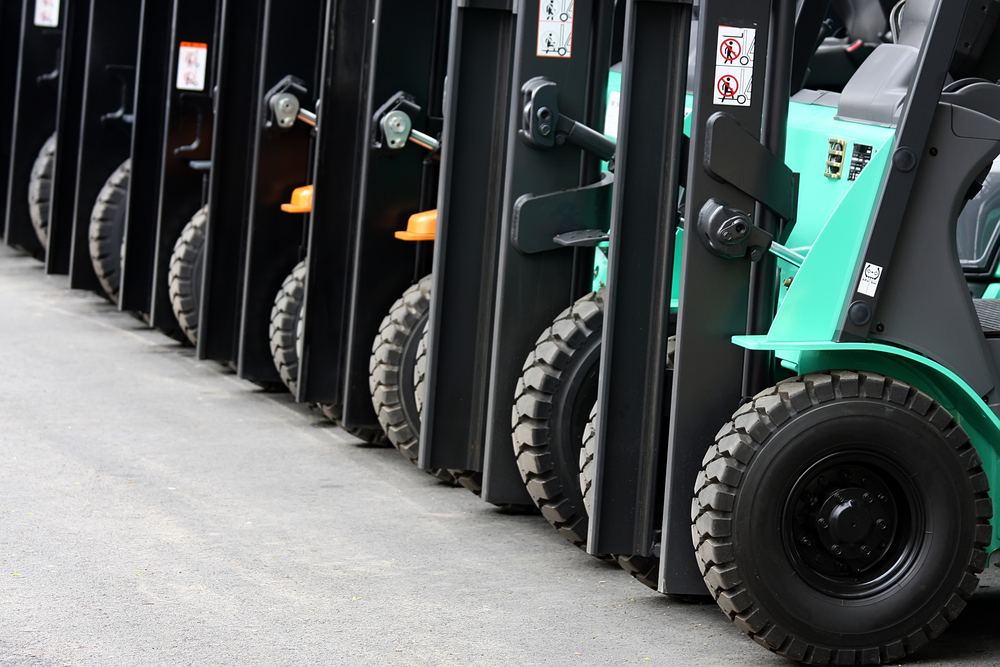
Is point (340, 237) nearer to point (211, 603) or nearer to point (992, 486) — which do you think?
point (211, 603)

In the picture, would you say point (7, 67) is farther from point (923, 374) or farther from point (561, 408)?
point (923, 374)

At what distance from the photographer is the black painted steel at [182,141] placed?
30.3 ft

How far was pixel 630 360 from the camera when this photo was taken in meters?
4.84

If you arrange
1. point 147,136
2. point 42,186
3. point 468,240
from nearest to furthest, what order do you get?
point 468,240 → point 147,136 → point 42,186

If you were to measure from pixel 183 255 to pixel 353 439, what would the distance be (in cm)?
198

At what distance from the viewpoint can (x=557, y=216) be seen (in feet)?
18.4

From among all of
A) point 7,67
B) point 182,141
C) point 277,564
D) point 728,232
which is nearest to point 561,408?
point 277,564

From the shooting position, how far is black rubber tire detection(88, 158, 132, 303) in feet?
34.0

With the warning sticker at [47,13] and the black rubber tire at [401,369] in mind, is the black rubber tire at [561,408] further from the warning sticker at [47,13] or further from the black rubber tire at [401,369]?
the warning sticker at [47,13]

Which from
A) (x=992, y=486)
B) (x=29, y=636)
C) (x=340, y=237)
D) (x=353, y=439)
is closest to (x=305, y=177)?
(x=340, y=237)

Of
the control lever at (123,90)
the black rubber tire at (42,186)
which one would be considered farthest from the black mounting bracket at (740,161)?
the black rubber tire at (42,186)

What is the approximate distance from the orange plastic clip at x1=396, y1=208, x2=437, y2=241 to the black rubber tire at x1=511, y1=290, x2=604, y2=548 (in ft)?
4.44

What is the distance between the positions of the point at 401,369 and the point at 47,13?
22.6ft

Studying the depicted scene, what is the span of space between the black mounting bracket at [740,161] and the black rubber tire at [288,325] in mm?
3641
